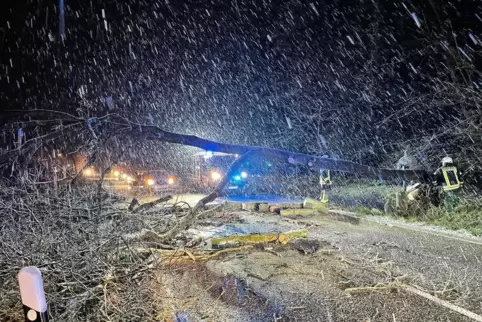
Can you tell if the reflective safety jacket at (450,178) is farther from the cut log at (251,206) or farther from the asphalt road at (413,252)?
the cut log at (251,206)

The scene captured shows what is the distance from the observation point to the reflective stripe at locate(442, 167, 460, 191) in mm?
6285

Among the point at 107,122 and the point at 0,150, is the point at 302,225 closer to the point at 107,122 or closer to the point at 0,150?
the point at 107,122

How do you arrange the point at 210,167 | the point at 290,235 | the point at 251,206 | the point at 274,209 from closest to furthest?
the point at 290,235 → the point at 274,209 → the point at 251,206 → the point at 210,167

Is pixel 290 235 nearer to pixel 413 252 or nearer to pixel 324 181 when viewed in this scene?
pixel 413 252

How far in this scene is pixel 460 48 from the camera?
32.4 ft

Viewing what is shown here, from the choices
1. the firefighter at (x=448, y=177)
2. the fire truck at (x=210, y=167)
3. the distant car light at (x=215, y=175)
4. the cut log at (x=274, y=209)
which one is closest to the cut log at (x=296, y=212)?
the cut log at (x=274, y=209)

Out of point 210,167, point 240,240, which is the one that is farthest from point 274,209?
point 210,167

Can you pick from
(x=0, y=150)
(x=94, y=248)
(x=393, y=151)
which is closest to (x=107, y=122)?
(x=94, y=248)

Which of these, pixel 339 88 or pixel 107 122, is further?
pixel 339 88

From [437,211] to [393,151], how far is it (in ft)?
21.7

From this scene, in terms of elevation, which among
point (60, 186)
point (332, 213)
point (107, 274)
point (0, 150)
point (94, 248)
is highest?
point (0, 150)

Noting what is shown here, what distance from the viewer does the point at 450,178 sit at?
631 cm

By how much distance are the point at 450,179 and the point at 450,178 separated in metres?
0.02

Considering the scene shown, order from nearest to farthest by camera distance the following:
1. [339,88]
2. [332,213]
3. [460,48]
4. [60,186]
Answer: [60,186] < [460,48] < [332,213] < [339,88]
